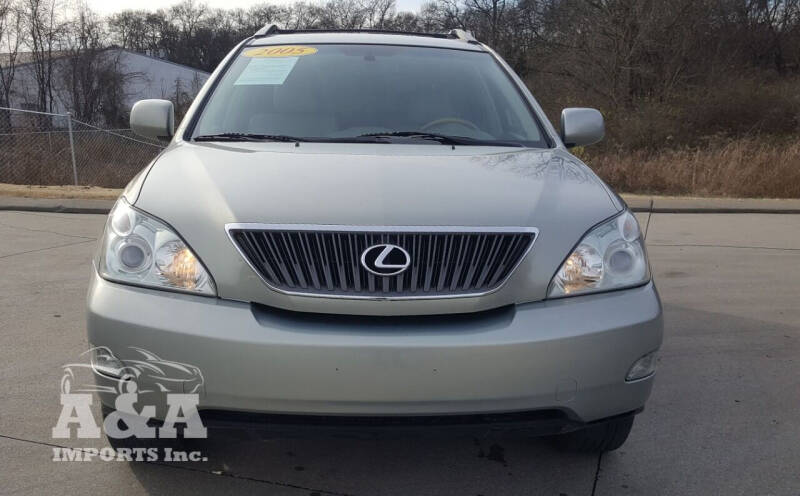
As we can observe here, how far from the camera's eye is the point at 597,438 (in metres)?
2.55

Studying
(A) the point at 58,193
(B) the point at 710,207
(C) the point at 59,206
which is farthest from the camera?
(A) the point at 58,193

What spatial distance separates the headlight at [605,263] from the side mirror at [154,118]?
2.16m

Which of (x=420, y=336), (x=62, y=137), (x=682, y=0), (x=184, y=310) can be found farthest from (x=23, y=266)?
(x=682, y=0)

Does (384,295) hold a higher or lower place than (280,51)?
lower

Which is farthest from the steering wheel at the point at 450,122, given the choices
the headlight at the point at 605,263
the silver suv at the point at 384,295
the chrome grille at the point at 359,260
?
the chrome grille at the point at 359,260

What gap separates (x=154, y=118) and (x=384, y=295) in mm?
1924

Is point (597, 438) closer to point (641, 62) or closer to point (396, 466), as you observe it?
point (396, 466)

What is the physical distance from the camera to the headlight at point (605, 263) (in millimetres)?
2111

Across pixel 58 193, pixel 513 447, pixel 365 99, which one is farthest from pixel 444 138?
pixel 58 193

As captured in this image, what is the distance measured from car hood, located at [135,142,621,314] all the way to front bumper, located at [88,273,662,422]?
0.07m

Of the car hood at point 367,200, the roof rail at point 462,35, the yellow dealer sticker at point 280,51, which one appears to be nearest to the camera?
the car hood at point 367,200

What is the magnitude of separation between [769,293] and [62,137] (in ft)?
47.0

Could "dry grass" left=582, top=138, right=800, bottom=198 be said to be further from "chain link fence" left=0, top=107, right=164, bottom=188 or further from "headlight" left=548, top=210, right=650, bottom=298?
"chain link fence" left=0, top=107, right=164, bottom=188

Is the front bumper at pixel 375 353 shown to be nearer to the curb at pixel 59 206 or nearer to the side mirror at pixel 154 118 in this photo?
the side mirror at pixel 154 118
